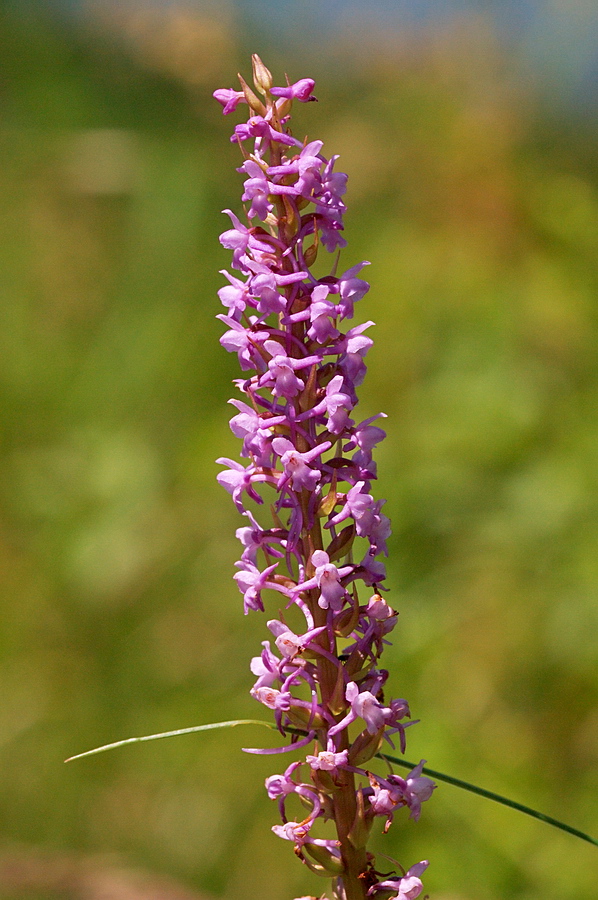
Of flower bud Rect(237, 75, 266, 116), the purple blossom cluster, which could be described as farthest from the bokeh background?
flower bud Rect(237, 75, 266, 116)

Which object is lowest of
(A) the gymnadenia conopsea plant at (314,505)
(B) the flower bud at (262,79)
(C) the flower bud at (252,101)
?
(A) the gymnadenia conopsea plant at (314,505)

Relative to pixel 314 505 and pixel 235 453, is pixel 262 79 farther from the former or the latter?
pixel 235 453

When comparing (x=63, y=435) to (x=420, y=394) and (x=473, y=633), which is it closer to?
(x=420, y=394)

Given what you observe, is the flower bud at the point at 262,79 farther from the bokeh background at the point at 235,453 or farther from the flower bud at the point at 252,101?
the bokeh background at the point at 235,453

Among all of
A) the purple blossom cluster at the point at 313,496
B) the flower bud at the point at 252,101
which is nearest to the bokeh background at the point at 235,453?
the purple blossom cluster at the point at 313,496

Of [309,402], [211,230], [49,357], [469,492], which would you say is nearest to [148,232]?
[211,230]

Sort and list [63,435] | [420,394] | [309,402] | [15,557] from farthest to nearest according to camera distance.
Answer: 1. [63,435]
2. [15,557]
3. [420,394]
4. [309,402]

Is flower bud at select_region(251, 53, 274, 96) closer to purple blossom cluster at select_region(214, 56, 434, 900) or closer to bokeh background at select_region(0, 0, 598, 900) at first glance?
purple blossom cluster at select_region(214, 56, 434, 900)
